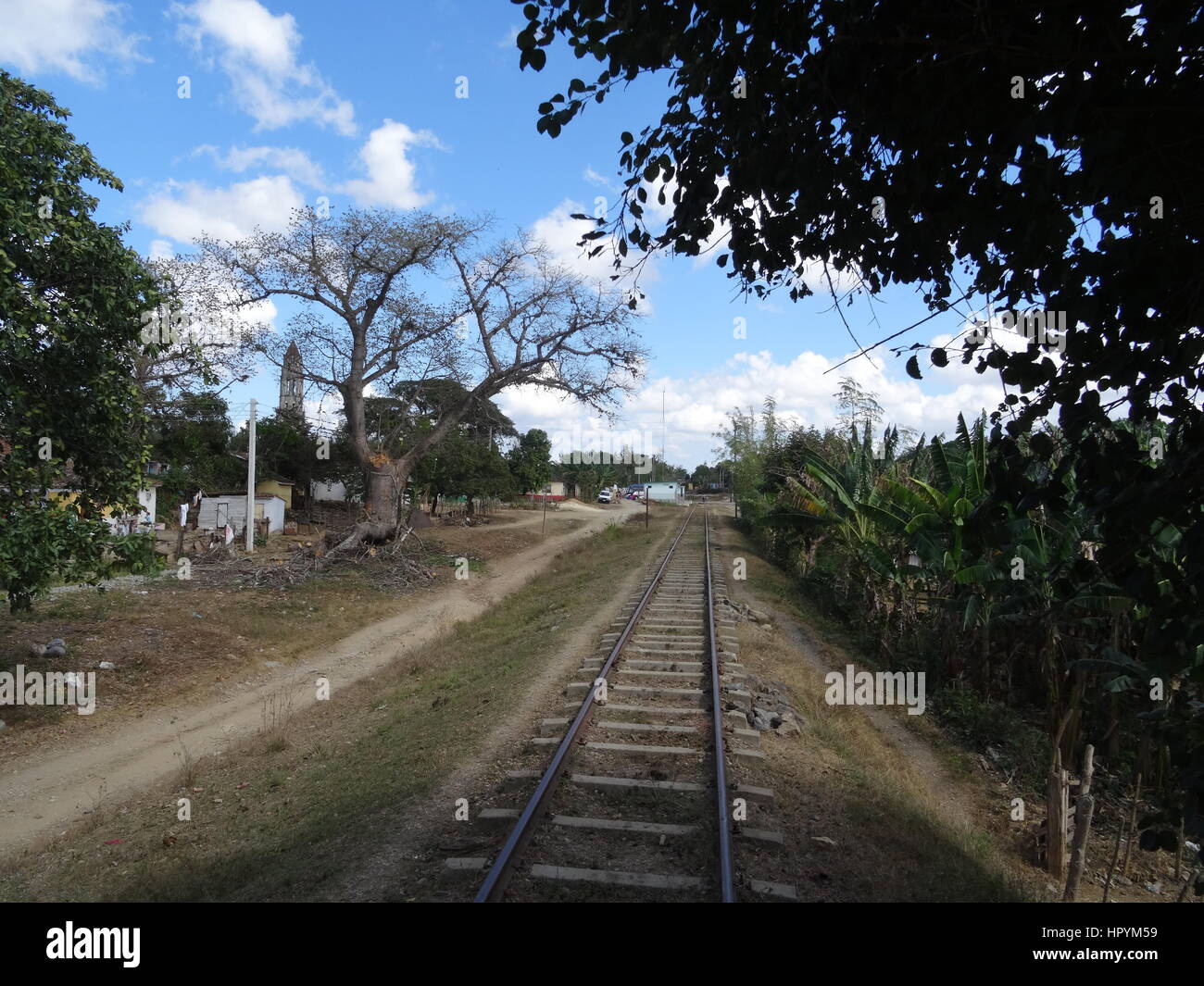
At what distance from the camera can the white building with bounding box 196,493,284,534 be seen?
29.9 meters

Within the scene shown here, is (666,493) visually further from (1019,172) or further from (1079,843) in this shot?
(1019,172)

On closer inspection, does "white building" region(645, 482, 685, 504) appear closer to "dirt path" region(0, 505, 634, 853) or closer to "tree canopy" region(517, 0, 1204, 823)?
"dirt path" region(0, 505, 634, 853)

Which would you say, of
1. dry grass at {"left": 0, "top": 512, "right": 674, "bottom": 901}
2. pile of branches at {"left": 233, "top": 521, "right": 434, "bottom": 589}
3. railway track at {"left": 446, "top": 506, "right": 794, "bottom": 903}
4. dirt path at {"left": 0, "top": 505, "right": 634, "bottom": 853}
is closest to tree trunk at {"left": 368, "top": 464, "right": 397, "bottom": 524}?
pile of branches at {"left": 233, "top": 521, "right": 434, "bottom": 589}

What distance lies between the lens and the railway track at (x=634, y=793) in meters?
4.48

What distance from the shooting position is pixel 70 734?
9.38 metres

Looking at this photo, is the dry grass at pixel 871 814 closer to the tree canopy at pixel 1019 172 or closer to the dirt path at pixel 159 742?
the tree canopy at pixel 1019 172

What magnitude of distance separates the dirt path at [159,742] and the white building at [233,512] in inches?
647

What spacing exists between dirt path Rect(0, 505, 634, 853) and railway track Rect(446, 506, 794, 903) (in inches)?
176

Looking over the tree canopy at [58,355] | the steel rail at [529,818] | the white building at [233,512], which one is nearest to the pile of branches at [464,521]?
the white building at [233,512]

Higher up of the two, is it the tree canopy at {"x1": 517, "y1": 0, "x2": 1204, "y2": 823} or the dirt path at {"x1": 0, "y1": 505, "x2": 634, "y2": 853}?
the tree canopy at {"x1": 517, "y1": 0, "x2": 1204, "y2": 823}

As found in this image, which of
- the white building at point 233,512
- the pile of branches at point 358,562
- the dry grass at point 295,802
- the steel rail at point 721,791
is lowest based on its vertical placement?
the dry grass at point 295,802

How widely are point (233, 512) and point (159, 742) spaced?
23.1 m

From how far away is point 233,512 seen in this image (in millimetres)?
30422
